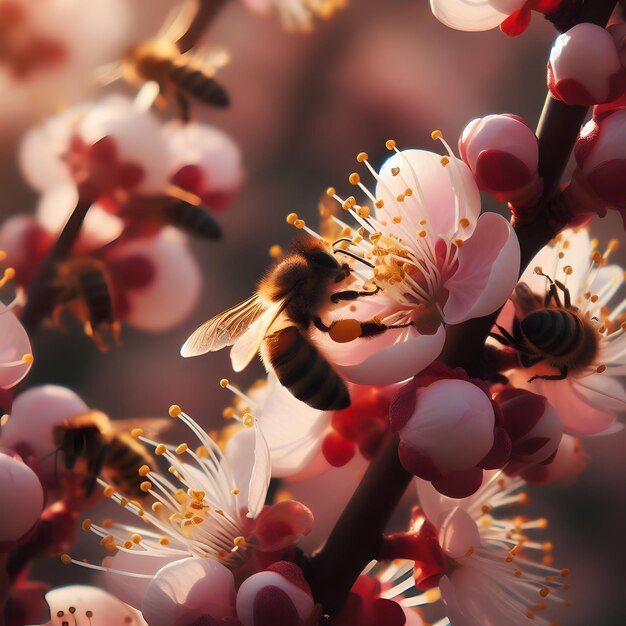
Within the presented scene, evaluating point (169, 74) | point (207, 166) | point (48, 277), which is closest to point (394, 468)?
point (48, 277)

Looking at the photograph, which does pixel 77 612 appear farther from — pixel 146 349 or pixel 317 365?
pixel 146 349

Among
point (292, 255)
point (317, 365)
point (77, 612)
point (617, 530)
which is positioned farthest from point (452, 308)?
point (617, 530)

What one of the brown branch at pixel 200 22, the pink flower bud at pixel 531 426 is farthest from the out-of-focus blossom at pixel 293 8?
the pink flower bud at pixel 531 426

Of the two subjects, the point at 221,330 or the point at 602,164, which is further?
the point at 221,330

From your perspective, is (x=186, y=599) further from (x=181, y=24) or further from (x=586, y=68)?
(x=181, y=24)

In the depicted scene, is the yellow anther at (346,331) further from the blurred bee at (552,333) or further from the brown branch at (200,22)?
the brown branch at (200,22)
